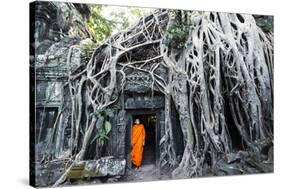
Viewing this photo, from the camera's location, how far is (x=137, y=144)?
7.61 m

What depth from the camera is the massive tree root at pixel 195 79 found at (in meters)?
7.38

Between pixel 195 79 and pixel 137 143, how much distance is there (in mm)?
1140

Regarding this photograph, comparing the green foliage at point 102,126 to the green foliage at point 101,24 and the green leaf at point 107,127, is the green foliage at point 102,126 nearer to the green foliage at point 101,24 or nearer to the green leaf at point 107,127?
the green leaf at point 107,127

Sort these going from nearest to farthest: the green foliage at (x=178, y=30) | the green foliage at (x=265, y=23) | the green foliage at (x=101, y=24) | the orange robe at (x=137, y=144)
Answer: the green foliage at (x=101, y=24)
the orange robe at (x=137, y=144)
the green foliage at (x=178, y=30)
the green foliage at (x=265, y=23)

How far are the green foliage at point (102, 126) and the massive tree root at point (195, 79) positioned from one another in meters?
0.06

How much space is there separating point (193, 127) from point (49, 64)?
206 centimetres

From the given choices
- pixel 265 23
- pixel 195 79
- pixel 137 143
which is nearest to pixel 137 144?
pixel 137 143

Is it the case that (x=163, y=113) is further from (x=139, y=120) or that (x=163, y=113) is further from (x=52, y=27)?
(x=52, y=27)

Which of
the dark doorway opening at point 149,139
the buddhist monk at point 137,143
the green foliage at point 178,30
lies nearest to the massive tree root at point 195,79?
the green foliage at point 178,30

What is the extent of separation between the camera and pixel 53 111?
7.11 metres

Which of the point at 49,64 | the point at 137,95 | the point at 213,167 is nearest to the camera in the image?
the point at 49,64

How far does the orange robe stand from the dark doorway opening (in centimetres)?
6

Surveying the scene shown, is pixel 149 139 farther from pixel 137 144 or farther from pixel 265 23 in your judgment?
pixel 265 23

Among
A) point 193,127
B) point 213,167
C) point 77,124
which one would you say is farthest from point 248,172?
point 77,124
